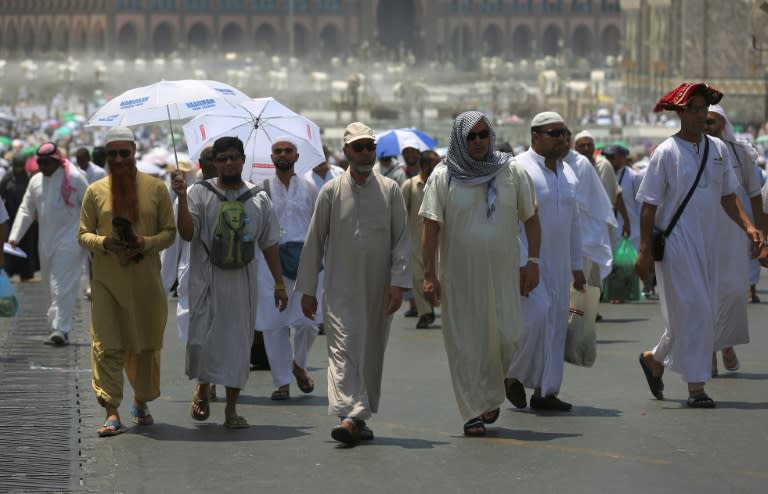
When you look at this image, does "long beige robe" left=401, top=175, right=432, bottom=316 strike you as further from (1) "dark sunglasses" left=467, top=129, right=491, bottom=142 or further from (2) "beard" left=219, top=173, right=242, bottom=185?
(1) "dark sunglasses" left=467, top=129, right=491, bottom=142

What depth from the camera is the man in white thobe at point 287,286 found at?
9.19 meters

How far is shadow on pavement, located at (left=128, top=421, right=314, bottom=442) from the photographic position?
7867mm

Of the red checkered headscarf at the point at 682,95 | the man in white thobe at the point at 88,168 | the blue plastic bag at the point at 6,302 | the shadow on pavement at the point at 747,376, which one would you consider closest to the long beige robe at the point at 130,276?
the red checkered headscarf at the point at 682,95

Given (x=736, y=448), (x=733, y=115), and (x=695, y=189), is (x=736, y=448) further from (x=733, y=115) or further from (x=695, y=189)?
(x=733, y=115)

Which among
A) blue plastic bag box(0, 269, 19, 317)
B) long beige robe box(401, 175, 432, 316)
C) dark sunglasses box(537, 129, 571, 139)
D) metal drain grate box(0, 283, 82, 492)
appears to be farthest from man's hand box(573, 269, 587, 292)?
long beige robe box(401, 175, 432, 316)

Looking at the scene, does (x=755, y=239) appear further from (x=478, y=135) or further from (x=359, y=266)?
(x=359, y=266)

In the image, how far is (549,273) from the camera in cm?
850

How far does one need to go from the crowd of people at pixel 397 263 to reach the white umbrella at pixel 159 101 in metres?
0.88

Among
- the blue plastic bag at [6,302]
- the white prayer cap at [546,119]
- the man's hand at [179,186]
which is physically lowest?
the blue plastic bag at [6,302]

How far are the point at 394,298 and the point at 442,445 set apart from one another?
0.65 m

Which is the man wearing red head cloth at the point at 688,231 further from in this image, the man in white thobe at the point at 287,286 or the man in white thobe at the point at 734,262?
the man in white thobe at the point at 287,286

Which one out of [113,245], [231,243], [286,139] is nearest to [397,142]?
[286,139]

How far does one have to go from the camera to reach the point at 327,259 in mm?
7887

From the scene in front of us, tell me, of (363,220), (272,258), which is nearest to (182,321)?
(272,258)
